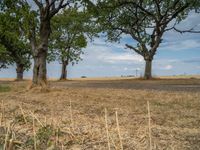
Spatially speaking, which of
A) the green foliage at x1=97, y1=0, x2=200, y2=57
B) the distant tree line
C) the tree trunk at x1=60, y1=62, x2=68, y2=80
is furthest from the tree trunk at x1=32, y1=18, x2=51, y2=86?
the tree trunk at x1=60, y1=62, x2=68, y2=80

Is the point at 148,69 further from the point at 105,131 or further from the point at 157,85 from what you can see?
the point at 105,131

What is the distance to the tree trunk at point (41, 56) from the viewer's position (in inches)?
944

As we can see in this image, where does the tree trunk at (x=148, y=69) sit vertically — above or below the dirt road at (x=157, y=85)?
above

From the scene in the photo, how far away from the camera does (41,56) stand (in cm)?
2420

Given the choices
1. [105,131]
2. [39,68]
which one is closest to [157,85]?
[39,68]

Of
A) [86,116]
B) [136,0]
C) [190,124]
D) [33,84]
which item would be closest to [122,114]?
[86,116]

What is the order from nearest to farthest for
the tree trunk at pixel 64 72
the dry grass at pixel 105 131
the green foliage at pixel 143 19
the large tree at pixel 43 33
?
the dry grass at pixel 105 131, the large tree at pixel 43 33, the green foliage at pixel 143 19, the tree trunk at pixel 64 72

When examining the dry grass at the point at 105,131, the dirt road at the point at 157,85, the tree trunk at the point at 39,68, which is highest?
the tree trunk at the point at 39,68

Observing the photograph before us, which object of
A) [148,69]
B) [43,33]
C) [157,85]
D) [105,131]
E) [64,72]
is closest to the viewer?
[105,131]

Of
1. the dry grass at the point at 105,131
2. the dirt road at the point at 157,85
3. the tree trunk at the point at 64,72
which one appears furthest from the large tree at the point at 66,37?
the dry grass at the point at 105,131

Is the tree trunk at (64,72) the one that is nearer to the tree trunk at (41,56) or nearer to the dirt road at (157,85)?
the dirt road at (157,85)

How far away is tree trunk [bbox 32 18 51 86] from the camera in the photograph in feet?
78.7

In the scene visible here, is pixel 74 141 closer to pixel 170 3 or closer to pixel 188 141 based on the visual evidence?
pixel 188 141

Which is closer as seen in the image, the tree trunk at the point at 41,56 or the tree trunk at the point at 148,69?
the tree trunk at the point at 41,56
